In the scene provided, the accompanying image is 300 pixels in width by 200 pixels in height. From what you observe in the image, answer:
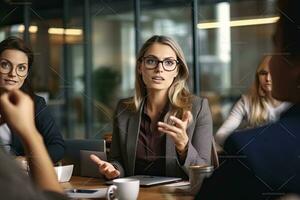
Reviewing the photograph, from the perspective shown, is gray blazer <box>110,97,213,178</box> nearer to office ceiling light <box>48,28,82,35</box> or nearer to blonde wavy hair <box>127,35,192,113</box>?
blonde wavy hair <box>127,35,192,113</box>

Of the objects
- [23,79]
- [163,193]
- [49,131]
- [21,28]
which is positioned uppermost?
[21,28]

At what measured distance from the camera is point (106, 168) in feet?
2.96

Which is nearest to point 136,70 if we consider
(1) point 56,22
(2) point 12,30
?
(1) point 56,22

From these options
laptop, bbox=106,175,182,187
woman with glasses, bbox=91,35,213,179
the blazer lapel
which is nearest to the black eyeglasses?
woman with glasses, bbox=91,35,213,179

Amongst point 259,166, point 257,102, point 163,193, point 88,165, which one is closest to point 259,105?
point 257,102

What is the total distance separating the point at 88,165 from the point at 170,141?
7.6 inches

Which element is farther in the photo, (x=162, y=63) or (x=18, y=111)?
(x=162, y=63)

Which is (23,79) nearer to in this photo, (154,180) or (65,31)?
(65,31)

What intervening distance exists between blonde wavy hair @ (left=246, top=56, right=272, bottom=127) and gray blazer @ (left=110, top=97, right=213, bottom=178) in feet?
0.27

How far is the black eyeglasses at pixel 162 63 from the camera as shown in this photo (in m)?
0.81

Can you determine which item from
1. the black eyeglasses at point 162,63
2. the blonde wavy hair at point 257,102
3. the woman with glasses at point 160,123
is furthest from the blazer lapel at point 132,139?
the blonde wavy hair at point 257,102

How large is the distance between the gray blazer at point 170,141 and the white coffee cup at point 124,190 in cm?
10

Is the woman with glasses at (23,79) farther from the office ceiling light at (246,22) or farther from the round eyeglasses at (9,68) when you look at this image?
the office ceiling light at (246,22)

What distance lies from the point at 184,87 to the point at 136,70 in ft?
0.33
